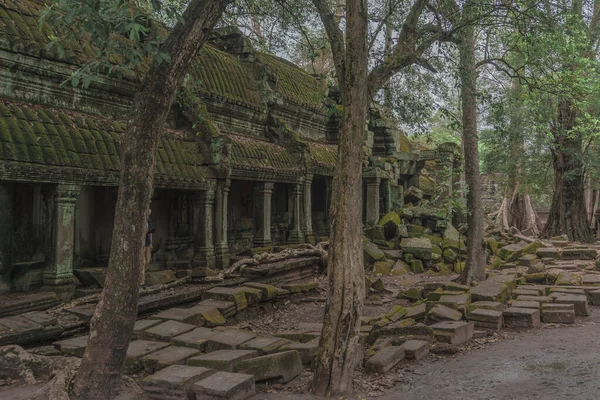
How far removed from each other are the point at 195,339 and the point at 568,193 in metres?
16.4

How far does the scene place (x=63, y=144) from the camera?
689 centimetres

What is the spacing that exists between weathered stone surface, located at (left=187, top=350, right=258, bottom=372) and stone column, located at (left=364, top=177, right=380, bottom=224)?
1008 cm

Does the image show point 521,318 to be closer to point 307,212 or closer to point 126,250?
point 126,250

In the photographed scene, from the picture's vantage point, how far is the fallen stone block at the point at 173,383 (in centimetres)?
398

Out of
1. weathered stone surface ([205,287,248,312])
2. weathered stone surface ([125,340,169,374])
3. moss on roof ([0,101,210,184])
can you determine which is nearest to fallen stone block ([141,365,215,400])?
weathered stone surface ([125,340,169,374])

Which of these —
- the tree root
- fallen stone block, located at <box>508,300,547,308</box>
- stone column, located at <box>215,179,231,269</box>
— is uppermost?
stone column, located at <box>215,179,231,269</box>

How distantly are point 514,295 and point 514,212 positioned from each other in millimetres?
14365

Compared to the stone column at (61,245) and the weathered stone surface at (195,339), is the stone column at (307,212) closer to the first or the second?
the stone column at (61,245)

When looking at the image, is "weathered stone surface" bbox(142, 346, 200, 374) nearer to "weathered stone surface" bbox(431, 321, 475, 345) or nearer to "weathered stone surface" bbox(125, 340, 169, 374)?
"weathered stone surface" bbox(125, 340, 169, 374)

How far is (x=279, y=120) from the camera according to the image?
40.7ft

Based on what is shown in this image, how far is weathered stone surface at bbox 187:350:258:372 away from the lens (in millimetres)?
4512

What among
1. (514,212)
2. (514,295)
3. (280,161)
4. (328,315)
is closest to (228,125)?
(280,161)

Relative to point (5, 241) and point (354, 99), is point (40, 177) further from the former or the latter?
point (354, 99)

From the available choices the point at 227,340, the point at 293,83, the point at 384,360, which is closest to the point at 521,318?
the point at 384,360
